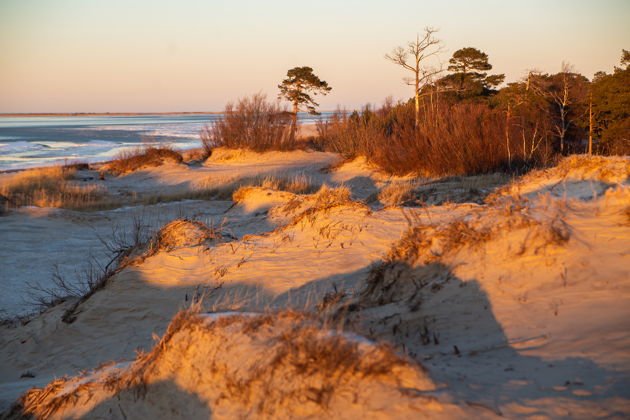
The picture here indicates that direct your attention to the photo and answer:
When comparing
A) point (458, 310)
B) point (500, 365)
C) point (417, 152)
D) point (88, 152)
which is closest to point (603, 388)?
point (500, 365)

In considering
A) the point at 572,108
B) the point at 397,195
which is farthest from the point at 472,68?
the point at 397,195

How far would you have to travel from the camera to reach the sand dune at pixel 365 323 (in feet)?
8.44

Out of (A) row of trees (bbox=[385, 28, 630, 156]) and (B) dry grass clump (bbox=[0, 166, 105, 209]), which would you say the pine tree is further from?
(B) dry grass clump (bbox=[0, 166, 105, 209])

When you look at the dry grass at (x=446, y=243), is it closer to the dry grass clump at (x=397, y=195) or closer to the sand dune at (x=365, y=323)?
the sand dune at (x=365, y=323)

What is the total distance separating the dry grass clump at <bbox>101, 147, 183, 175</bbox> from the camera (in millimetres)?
23234

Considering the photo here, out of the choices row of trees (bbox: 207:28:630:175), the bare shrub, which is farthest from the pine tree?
the bare shrub

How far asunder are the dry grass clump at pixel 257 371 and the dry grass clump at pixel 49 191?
40.4ft

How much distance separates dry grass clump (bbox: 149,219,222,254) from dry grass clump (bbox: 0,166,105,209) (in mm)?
8237

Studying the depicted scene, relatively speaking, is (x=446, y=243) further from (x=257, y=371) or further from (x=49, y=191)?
(x=49, y=191)

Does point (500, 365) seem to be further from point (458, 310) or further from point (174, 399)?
point (174, 399)

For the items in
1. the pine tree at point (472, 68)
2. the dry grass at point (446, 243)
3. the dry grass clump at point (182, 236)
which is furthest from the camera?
the pine tree at point (472, 68)

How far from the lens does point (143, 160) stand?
2389cm

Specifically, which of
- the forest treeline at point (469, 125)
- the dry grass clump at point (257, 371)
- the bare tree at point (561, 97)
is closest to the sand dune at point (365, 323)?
the dry grass clump at point (257, 371)

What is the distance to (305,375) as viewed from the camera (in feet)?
8.61
